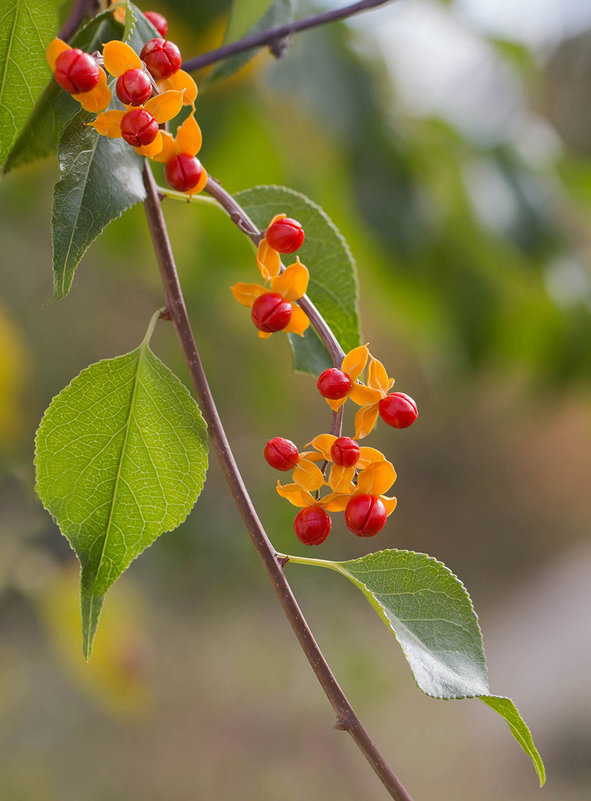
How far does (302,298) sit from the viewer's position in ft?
0.62

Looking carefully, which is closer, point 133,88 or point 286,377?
point 133,88

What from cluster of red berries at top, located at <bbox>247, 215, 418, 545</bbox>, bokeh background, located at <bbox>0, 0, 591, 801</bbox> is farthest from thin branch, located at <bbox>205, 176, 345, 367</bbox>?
bokeh background, located at <bbox>0, 0, 591, 801</bbox>

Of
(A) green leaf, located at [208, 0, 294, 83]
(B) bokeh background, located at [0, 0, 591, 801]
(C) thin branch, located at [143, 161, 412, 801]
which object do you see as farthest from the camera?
(B) bokeh background, located at [0, 0, 591, 801]

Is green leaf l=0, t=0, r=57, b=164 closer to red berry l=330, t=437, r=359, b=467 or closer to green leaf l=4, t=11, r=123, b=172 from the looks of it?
green leaf l=4, t=11, r=123, b=172

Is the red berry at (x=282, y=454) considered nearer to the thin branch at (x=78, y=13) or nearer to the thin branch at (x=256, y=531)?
the thin branch at (x=256, y=531)

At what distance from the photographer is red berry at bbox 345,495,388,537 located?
180 millimetres

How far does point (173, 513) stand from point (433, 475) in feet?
10.9

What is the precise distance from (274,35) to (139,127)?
10cm

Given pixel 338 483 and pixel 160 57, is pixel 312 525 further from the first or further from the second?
pixel 160 57

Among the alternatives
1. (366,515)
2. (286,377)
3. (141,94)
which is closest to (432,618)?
(366,515)

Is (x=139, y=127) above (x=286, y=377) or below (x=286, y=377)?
above

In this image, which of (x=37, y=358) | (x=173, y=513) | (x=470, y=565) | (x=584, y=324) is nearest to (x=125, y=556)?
(x=173, y=513)

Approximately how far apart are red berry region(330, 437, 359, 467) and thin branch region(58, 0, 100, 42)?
5.4 inches

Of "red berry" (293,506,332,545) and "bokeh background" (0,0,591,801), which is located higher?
"red berry" (293,506,332,545)
